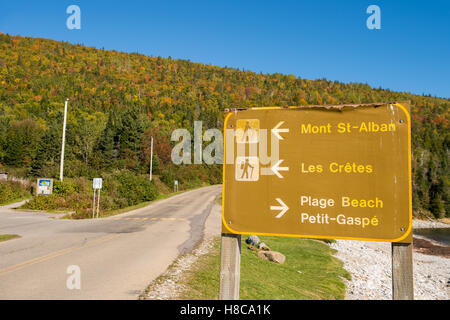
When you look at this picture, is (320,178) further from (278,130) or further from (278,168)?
(278,130)

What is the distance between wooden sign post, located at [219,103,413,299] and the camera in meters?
3.37

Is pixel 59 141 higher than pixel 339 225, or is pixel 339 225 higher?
pixel 59 141

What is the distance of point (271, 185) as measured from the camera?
3748 millimetres

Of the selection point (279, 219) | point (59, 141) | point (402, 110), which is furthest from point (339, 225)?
point (59, 141)

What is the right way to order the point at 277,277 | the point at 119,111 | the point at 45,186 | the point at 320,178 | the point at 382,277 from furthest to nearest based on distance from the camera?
1. the point at 119,111
2. the point at 45,186
3. the point at 382,277
4. the point at 277,277
5. the point at 320,178

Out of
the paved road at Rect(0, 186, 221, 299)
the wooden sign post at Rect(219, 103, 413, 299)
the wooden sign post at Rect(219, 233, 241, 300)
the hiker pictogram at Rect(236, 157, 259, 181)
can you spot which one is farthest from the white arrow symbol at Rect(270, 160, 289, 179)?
the paved road at Rect(0, 186, 221, 299)

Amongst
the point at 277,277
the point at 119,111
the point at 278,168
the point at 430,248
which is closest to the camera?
the point at 278,168

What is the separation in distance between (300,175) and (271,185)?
36cm

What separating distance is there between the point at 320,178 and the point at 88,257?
8.43 metres

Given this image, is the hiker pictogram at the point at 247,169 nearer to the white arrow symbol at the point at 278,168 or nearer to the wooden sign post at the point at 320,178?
the wooden sign post at the point at 320,178

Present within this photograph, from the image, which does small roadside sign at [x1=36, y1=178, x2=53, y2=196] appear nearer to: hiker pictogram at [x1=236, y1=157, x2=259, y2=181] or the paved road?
the paved road

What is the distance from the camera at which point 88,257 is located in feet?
31.6

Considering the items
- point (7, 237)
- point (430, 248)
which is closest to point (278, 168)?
point (7, 237)
